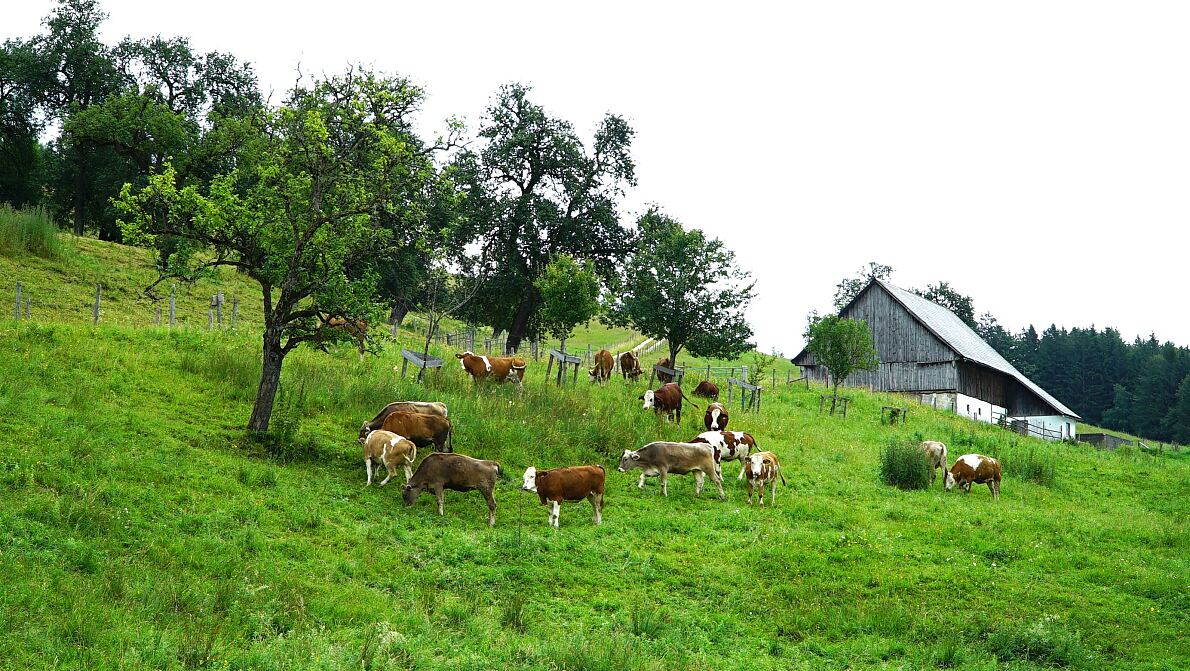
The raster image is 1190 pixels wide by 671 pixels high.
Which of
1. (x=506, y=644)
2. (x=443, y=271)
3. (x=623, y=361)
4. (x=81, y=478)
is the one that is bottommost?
(x=506, y=644)

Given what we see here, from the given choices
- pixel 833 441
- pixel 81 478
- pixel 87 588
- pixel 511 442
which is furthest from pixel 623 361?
pixel 87 588

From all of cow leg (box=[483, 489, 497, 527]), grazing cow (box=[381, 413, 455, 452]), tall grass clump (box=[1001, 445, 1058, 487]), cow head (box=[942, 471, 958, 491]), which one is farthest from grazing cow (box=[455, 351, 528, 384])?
tall grass clump (box=[1001, 445, 1058, 487])

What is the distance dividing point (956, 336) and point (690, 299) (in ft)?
99.3

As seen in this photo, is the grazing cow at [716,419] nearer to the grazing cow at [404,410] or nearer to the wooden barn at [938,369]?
the grazing cow at [404,410]

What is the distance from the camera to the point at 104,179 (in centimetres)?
4869

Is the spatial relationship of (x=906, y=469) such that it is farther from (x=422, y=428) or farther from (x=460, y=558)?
(x=460, y=558)

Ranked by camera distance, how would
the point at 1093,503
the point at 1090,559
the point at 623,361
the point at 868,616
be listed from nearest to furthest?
the point at 868,616 < the point at 1090,559 < the point at 1093,503 < the point at 623,361

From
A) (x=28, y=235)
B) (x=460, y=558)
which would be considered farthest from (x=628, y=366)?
(x=28, y=235)

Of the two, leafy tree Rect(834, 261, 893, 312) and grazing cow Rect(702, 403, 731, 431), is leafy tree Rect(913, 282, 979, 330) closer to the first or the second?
leafy tree Rect(834, 261, 893, 312)

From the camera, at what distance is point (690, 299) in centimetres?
3453

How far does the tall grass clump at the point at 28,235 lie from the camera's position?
36781 mm

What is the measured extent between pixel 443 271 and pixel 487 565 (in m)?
16.2

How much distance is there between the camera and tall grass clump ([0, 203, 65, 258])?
121 ft

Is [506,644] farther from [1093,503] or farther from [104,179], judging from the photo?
[104,179]
